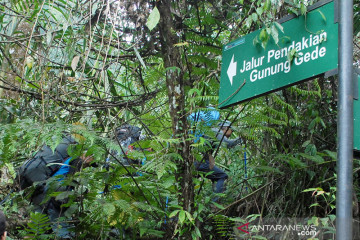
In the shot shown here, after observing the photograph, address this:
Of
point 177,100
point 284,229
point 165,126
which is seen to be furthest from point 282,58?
point 284,229

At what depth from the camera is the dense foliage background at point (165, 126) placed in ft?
11.4

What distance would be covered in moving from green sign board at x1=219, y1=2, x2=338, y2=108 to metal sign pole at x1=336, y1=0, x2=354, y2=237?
0.43 metres

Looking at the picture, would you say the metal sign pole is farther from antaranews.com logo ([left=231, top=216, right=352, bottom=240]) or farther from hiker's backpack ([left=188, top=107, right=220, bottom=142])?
antaranews.com logo ([left=231, top=216, right=352, bottom=240])

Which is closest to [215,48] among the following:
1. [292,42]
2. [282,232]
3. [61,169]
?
[292,42]

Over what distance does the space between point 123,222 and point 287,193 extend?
5.85 ft

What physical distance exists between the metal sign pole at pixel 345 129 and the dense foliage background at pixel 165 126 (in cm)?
80

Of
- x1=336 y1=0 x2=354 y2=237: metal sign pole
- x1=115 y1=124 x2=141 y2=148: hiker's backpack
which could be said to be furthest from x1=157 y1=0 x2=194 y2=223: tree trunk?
x1=336 y1=0 x2=354 y2=237: metal sign pole

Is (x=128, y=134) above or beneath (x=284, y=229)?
above

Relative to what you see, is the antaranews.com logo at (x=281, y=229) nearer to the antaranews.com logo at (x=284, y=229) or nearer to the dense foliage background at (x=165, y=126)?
the antaranews.com logo at (x=284, y=229)

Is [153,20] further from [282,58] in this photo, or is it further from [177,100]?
[282,58]

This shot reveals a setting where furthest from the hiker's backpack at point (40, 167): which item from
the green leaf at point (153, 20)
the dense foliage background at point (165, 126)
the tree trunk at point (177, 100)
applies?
the green leaf at point (153, 20)

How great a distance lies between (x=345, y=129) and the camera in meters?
1.95

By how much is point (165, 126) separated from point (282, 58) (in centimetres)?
148

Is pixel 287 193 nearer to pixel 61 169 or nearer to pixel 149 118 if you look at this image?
pixel 149 118
